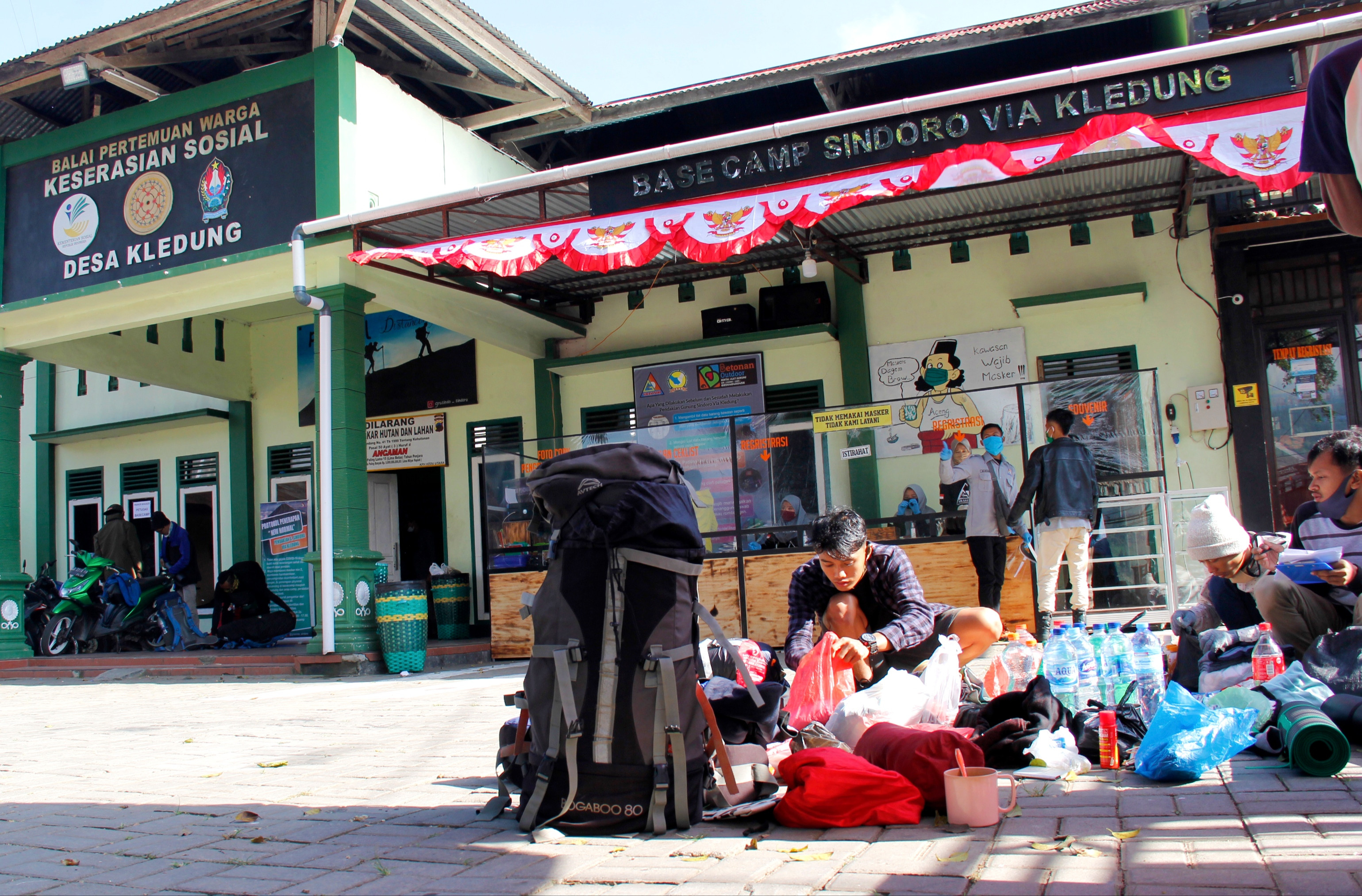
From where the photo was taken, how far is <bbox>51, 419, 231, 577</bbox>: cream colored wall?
1502cm

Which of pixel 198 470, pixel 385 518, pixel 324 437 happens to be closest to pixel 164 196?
pixel 324 437

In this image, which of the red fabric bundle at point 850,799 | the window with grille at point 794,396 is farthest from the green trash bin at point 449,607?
the red fabric bundle at point 850,799

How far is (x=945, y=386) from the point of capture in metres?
11.3

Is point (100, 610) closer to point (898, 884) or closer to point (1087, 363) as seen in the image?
point (1087, 363)

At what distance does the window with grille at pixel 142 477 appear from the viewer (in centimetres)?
1564

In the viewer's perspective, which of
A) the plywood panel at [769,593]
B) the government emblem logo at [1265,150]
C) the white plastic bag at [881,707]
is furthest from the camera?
the plywood panel at [769,593]

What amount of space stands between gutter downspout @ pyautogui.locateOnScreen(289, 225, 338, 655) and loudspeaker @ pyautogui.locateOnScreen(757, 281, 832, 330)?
4.99 metres

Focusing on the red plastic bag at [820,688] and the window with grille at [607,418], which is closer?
the red plastic bag at [820,688]

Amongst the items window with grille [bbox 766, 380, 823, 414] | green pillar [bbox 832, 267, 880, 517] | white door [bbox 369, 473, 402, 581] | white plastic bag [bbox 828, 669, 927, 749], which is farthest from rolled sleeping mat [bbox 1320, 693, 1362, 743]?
white door [bbox 369, 473, 402, 581]

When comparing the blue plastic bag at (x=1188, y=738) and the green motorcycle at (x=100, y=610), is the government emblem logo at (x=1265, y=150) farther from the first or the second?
the green motorcycle at (x=100, y=610)

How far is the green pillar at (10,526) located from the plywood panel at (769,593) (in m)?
8.95

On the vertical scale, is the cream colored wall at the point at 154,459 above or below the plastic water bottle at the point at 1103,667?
above

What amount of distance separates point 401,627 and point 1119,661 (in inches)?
293

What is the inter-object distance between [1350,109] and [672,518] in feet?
7.28
